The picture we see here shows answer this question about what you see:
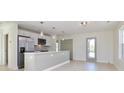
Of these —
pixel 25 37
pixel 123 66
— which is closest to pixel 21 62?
pixel 25 37

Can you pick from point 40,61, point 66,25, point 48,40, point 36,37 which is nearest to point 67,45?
point 48,40

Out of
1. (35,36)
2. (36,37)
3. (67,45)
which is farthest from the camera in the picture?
(67,45)

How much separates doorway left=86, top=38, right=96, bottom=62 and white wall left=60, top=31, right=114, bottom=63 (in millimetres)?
273

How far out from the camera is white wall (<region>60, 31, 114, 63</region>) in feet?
23.8

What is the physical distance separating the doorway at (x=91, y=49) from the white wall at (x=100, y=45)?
0.89 ft

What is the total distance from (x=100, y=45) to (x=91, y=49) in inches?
A: 30.2

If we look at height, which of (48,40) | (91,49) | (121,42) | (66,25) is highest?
(66,25)

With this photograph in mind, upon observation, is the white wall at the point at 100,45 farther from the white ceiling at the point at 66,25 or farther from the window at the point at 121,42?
the window at the point at 121,42

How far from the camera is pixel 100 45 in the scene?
25.0ft

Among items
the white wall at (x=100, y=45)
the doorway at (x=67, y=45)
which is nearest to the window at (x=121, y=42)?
the white wall at (x=100, y=45)

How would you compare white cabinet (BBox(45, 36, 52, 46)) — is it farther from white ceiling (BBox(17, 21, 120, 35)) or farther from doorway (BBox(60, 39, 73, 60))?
white ceiling (BBox(17, 21, 120, 35))

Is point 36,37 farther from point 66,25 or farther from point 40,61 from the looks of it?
point 40,61

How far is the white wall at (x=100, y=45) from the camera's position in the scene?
7243 millimetres
